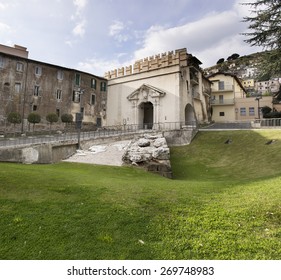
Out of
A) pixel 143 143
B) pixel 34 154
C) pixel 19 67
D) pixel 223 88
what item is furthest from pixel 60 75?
pixel 223 88

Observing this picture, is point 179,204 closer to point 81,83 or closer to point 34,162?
point 34,162

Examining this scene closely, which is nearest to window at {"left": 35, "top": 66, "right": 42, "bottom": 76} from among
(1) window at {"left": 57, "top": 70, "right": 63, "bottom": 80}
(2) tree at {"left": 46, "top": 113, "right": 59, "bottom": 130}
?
(1) window at {"left": 57, "top": 70, "right": 63, "bottom": 80}

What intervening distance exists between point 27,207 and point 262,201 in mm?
7031

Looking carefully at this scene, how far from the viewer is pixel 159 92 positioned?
118 ft

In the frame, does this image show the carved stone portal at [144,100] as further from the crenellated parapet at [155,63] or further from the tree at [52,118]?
the tree at [52,118]

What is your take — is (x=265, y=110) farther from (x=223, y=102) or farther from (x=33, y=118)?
(x=33, y=118)

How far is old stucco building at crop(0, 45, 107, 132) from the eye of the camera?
31500 millimetres

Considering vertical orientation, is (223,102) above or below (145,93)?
above

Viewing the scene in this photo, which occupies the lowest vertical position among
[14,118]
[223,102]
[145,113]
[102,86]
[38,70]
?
[14,118]

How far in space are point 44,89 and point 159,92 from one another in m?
18.8

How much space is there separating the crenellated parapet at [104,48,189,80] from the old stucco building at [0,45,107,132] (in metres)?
4.21

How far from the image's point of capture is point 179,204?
6809 mm

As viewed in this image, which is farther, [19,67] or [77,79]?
[77,79]

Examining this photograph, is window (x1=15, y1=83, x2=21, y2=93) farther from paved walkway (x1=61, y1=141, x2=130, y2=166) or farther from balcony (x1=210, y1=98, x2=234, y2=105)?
balcony (x1=210, y1=98, x2=234, y2=105)
